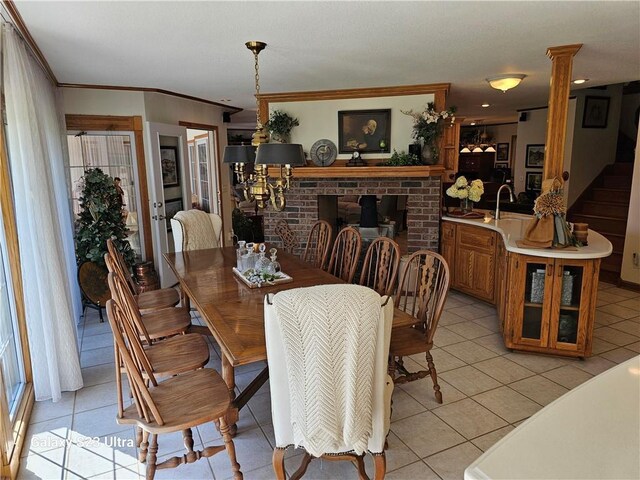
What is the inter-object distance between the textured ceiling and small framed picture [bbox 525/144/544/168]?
2.86m

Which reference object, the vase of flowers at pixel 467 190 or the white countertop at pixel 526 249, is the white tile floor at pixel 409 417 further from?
the vase of flowers at pixel 467 190

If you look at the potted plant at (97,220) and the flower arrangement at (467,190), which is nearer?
the potted plant at (97,220)

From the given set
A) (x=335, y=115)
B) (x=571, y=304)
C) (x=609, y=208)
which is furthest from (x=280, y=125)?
(x=609, y=208)

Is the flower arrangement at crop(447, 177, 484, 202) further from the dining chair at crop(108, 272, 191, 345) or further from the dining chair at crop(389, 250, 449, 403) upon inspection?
the dining chair at crop(108, 272, 191, 345)

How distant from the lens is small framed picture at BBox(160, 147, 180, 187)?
5230mm

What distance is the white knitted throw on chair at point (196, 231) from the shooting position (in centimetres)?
407

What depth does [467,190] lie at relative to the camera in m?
4.86

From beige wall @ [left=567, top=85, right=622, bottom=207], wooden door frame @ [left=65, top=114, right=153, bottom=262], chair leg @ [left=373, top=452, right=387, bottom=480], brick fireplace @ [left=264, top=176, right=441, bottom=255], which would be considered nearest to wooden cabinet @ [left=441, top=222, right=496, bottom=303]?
brick fireplace @ [left=264, top=176, right=441, bottom=255]

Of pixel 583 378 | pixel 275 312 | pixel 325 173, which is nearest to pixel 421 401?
pixel 583 378

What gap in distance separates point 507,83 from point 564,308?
7.40 ft

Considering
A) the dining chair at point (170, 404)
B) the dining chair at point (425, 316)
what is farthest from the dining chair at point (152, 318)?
the dining chair at point (425, 316)

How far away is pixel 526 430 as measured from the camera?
1110 millimetres

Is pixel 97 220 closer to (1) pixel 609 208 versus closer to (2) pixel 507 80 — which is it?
(2) pixel 507 80

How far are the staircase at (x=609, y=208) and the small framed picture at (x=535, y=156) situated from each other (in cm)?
109
